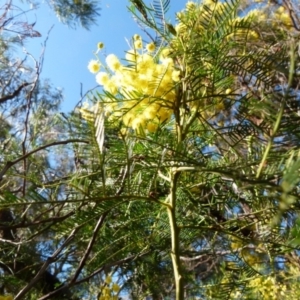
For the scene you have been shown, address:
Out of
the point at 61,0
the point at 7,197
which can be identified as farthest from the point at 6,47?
the point at 7,197

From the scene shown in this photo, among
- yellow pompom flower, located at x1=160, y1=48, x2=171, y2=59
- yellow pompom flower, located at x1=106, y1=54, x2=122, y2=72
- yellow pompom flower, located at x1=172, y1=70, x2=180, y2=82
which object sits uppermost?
yellow pompom flower, located at x1=106, y1=54, x2=122, y2=72

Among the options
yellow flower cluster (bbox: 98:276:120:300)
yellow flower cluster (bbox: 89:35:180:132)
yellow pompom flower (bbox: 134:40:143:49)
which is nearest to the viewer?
yellow flower cluster (bbox: 89:35:180:132)

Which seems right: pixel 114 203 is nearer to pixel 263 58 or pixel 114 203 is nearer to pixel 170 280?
pixel 263 58

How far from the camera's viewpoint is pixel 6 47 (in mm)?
2965

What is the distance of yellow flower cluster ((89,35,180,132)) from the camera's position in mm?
616

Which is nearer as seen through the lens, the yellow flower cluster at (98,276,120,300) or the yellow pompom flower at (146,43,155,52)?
the yellow pompom flower at (146,43,155,52)

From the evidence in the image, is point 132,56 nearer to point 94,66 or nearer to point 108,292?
point 94,66


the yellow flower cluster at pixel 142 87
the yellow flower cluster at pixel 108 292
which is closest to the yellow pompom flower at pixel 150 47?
the yellow flower cluster at pixel 142 87

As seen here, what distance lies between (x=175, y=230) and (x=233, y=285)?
0.26 metres

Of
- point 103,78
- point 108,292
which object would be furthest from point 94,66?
point 108,292

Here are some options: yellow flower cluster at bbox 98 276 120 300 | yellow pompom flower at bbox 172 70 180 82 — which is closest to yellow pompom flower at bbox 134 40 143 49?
yellow pompom flower at bbox 172 70 180 82

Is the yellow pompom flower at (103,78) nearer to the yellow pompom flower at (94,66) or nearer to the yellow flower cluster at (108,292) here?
the yellow pompom flower at (94,66)

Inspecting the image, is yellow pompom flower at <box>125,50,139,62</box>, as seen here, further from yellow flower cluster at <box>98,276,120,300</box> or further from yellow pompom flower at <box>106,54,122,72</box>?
yellow flower cluster at <box>98,276,120,300</box>

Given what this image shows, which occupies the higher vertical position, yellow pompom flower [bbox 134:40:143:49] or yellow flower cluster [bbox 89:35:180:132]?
yellow pompom flower [bbox 134:40:143:49]
